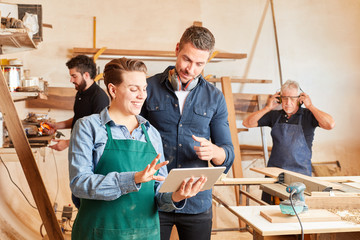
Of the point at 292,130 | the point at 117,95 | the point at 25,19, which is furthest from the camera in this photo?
the point at 292,130

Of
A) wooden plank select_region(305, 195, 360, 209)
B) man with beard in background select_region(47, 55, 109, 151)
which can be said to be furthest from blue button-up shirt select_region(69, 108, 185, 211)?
man with beard in background select_region(47, 55, 109, 151)

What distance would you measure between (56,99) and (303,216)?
3.68 meters

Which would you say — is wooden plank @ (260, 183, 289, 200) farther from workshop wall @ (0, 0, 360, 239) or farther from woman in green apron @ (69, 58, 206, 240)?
workshop wall @ (0, 0, 360, 239)

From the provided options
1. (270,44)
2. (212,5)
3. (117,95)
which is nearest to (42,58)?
(212,5)

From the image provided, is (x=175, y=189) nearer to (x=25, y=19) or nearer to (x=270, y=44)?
(x=25, y=19)

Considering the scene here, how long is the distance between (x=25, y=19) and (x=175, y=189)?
2.19m

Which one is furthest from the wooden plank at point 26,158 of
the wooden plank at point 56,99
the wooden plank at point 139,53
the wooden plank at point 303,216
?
the wooden plank at point 139,53

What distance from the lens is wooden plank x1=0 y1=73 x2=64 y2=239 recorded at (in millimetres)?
2604


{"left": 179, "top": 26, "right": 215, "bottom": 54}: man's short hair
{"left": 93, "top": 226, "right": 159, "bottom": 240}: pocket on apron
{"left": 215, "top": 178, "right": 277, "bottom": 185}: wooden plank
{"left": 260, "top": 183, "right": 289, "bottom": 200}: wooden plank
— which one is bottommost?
{"left": 215, "top": 178, "right": 277, "bottom": 185}: wooden plank

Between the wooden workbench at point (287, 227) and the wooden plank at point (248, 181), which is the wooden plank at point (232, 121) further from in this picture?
the wooden workbench at point (287, 227)

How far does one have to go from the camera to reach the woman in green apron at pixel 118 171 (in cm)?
162

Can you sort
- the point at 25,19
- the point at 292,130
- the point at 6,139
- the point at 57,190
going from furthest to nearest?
the point at 57,190 → the point at 292,130 → the point at 6,139 → the point at 25,19

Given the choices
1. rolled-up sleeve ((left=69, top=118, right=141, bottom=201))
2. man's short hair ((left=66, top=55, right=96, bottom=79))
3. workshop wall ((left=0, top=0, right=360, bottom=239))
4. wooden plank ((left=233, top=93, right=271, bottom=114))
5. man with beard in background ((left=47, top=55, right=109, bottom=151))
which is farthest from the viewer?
wooden plank ((left=233, top=93, right=271, bottom=114))

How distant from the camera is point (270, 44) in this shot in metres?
5.66
